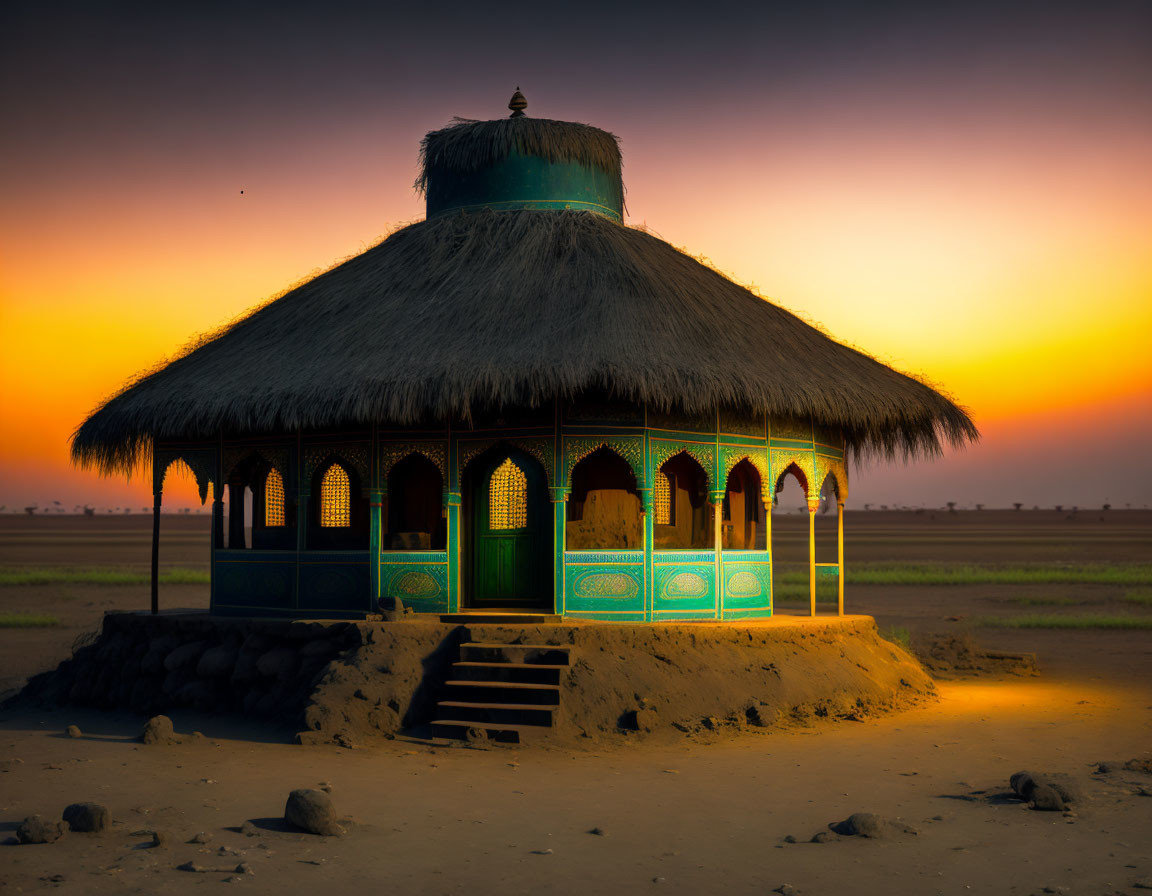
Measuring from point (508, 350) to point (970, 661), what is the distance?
31.1 feet

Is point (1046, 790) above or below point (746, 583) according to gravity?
below

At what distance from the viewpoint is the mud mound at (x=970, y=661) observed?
18531 millimetres

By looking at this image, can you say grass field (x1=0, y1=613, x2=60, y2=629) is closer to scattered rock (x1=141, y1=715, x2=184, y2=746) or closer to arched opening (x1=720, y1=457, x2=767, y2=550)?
scattered rock (x1=141, y1=715, x2=184, y2=746)

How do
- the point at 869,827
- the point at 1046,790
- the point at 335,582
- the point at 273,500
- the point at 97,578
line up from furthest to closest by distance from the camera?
1. the point at 97,578
2. the point at 273,500
3. the point at 335,582
4. the point at 1046,790
5. the point at 869,827

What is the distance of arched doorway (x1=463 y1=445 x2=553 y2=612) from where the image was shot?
16.2m

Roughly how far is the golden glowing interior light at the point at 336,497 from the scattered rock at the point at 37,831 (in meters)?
8.66

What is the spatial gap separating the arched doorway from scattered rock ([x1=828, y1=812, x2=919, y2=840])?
7684mm

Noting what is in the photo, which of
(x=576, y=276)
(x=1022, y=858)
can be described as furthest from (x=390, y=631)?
(x=1022, y=858)

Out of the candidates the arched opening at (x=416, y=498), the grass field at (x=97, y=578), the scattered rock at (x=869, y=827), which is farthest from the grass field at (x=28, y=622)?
the scattered rock at (x=869, y=827)

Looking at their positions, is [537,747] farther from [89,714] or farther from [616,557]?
[89,714]

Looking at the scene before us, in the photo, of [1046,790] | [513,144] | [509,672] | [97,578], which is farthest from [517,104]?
[97,578]

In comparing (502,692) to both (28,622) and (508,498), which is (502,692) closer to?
(508,498)

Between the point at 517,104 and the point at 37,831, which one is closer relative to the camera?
the point at 37,831

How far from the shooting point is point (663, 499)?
54.8 feet
